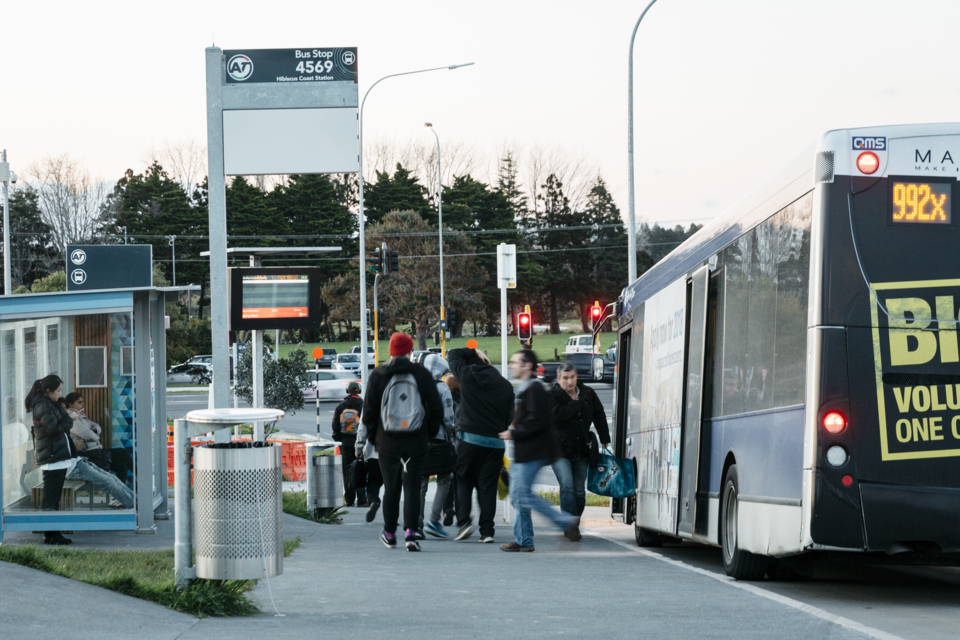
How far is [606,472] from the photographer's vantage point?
37.9 feet

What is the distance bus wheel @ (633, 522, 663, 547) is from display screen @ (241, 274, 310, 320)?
6.85 meters

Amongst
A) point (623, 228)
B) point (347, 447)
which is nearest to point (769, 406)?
point (347, 447)

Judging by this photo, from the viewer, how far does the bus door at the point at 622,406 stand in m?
13.2

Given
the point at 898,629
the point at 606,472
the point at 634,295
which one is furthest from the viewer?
the point at 634,295

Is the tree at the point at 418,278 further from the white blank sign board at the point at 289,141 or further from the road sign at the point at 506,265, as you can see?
the white blank sign board at the point at 289,141

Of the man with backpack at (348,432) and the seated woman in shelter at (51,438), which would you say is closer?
the seated woman in shelter at (51,438)

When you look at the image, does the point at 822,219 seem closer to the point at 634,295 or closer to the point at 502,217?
the point at 634,295

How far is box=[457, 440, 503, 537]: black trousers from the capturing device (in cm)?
1057

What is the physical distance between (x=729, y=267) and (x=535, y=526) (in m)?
5.58

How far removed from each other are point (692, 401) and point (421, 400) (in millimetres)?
2234

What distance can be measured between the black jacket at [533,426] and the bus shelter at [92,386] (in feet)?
11.2

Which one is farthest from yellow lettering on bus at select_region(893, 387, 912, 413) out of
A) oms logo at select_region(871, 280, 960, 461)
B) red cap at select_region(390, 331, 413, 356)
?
red cap at select_region(390, 331, 413, 356)

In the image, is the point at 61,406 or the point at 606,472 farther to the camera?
the point at 606,472

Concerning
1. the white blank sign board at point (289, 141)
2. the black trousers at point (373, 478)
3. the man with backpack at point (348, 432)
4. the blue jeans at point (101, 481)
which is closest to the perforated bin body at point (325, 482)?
the black trousers at point (373, 478)
